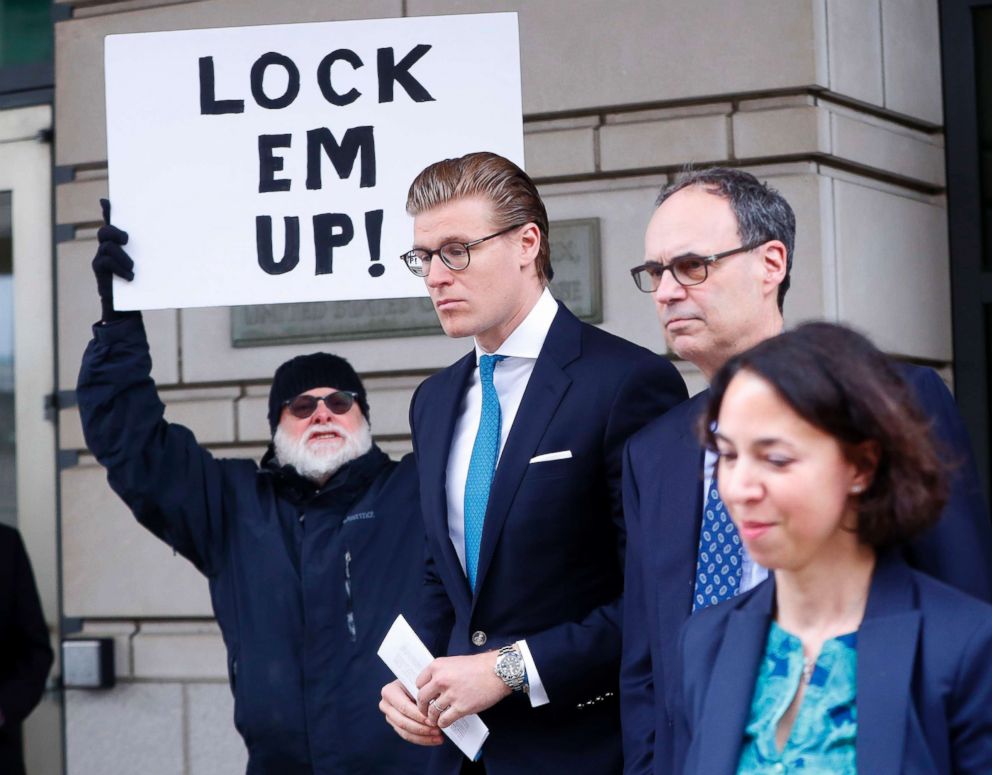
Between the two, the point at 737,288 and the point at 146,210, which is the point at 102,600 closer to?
the point at 146,210

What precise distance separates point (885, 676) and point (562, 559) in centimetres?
130

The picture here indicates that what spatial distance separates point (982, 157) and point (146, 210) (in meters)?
3.61

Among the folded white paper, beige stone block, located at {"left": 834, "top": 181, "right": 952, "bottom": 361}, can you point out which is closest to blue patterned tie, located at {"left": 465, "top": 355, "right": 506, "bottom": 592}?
the folded white paper

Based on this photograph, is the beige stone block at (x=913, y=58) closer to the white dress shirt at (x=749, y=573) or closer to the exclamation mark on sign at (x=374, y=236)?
the exclamation mark on sign at (x=374, y=236)

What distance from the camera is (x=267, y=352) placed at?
6.61 meters

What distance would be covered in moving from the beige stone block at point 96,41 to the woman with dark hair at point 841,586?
498 cm

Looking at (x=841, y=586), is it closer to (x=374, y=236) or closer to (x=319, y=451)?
(x=374, y=236)

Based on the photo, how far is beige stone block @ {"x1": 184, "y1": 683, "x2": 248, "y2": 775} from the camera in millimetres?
6531

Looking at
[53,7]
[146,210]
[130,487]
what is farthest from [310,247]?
[53,7]

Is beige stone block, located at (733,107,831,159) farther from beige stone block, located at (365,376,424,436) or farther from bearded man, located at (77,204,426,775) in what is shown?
bearded man, located at (77,204,426,775)

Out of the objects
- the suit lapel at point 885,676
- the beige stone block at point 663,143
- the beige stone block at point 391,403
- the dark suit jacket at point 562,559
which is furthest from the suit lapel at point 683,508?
the beige stone block at point 391,403

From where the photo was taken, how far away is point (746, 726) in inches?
84.3

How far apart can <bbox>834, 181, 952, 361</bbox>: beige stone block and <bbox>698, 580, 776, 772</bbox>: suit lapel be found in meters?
3.67

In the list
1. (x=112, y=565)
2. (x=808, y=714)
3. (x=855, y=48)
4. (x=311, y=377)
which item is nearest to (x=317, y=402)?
(x=311, y=377)
